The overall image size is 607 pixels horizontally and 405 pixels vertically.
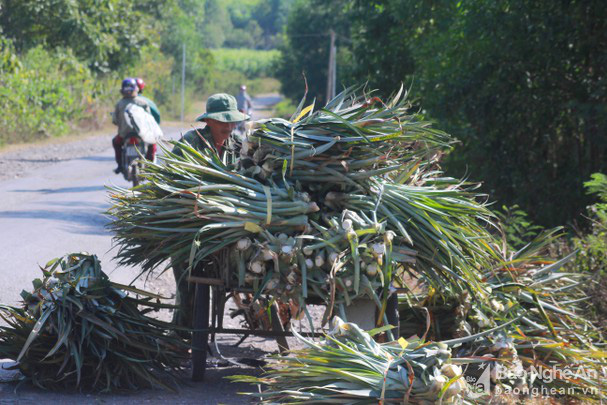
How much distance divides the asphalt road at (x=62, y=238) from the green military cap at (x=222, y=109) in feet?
4.24

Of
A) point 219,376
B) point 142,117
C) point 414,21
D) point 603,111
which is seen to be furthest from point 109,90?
point 219,376

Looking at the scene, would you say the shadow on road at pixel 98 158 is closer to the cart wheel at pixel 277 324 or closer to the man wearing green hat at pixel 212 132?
the man wearing green hat at pixel 212 132

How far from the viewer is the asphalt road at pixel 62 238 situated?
5.00 metres

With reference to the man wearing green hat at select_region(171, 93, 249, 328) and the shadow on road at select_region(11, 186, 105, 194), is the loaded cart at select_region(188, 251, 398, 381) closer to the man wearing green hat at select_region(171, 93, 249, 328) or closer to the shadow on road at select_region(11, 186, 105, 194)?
the man wearing green hat at select_region(171, 93, 249, 328)

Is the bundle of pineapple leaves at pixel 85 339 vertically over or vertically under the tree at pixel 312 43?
under

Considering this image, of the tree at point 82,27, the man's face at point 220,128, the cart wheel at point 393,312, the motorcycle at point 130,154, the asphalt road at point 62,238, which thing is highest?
the tree at point 82,27

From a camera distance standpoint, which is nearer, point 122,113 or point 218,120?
point 218,120

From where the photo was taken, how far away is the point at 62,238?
34.0 ft

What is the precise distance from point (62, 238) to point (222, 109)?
16.0ft

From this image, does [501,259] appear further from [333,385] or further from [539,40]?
[539,40]

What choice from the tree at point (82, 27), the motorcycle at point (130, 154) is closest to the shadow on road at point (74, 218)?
the motorcycle at point (130, 154)

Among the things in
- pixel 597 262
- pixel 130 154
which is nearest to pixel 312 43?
pixel 130 154

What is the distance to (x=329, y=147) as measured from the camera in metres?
4.96

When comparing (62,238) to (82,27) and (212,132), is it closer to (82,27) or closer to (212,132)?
(212,132)
